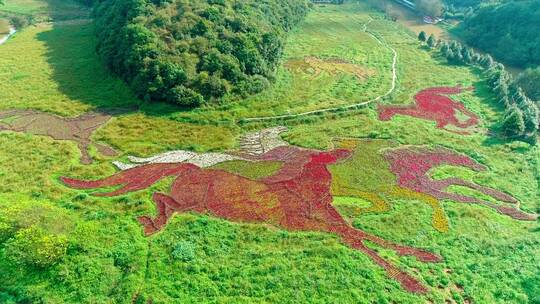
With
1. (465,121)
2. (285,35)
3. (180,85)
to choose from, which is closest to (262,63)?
(180,85)

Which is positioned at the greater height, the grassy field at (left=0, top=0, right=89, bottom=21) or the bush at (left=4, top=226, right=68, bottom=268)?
the grassy field at (left=0, top=0, right=89, bottom=21)

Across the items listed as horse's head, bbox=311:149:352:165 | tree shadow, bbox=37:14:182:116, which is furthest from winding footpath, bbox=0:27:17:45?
horse's head, bbox=311:149:352:165

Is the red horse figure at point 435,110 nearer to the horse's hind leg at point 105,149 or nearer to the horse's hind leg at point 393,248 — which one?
the horse's hind leg at point 393,248

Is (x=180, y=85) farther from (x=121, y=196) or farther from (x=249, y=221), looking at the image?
(x=249, y=221)

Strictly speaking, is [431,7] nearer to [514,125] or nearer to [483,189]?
[514,125]

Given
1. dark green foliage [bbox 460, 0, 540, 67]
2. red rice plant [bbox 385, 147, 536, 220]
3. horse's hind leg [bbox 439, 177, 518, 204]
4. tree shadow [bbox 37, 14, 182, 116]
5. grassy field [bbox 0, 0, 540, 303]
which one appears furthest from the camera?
dark green foliage [bbox 460, 0, 540, 67]

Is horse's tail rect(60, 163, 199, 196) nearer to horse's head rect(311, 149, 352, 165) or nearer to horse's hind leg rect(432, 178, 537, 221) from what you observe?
horse's head rect(311, 149, 352, 165)

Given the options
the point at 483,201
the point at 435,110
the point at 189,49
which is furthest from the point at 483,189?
the point at 189,49

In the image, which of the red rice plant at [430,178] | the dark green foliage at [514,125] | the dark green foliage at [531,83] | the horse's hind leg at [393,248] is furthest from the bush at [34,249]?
the dark green foliage at [531,83]
